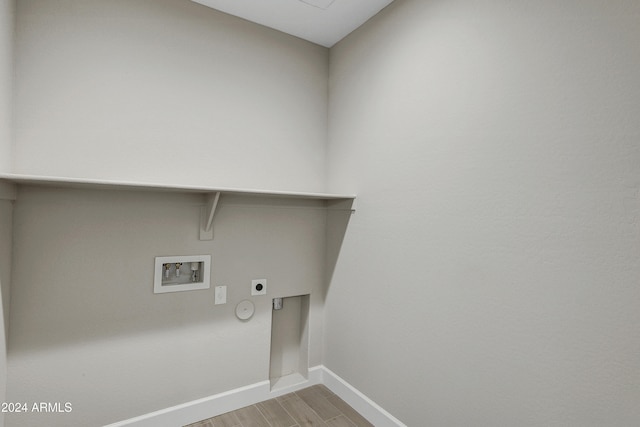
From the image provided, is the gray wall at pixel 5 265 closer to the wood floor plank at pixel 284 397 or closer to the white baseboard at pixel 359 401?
the wood floor plank at pixel 284 397

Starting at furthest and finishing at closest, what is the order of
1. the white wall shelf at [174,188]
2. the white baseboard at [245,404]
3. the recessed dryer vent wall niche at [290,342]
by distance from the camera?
the recessed dryer vent wall niche at [290,342] → the white baseboard at [245,404] → the white wall shelf at [174,188]

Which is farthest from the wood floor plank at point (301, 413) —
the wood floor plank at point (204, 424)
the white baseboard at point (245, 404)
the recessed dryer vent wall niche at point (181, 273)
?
the recessed dryer vent wall niche at point (181, 273)

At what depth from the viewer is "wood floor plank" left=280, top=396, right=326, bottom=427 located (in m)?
1.86

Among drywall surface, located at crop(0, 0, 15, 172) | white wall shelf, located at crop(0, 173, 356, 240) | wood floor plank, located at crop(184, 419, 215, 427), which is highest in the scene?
drywall surface, located at crop(0, 0, 15, 172)

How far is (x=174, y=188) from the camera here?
4.87 feet

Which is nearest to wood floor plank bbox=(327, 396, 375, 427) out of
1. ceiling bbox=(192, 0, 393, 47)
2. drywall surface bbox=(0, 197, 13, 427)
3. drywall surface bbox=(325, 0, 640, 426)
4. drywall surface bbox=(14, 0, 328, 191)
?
drywall surface bbox=(325, 0, 640, 426)

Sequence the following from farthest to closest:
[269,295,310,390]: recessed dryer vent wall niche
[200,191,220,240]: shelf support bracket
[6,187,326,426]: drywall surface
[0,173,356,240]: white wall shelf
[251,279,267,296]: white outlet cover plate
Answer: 1. [269,295,310,390]: recessed dryer vent wall niche
2. [251,279,267,296]: white outlet cover plate
3. [200,191,220,240]: shelf support bracket
4. [6,187,326,426]: drywall surface
5. [0,173,356,240]: white wall shelf

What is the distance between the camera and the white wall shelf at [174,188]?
4.13ft

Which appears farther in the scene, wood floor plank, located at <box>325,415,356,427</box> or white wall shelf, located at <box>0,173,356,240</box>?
wood floor plank, located at <box>325,415,356,427</box>

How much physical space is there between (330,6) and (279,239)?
1.47m

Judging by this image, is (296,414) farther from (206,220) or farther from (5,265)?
(5,265)

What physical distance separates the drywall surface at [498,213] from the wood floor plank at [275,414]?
0.46 m

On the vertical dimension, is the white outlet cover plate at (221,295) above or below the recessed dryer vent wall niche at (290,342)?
above

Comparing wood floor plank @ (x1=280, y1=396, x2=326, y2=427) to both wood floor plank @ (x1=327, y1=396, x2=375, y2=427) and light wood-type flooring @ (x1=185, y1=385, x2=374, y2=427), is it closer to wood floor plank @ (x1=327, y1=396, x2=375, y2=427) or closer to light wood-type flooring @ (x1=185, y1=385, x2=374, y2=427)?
light wood-type flooring @ (x1=185, y1=385, x2=374, y2=427)
